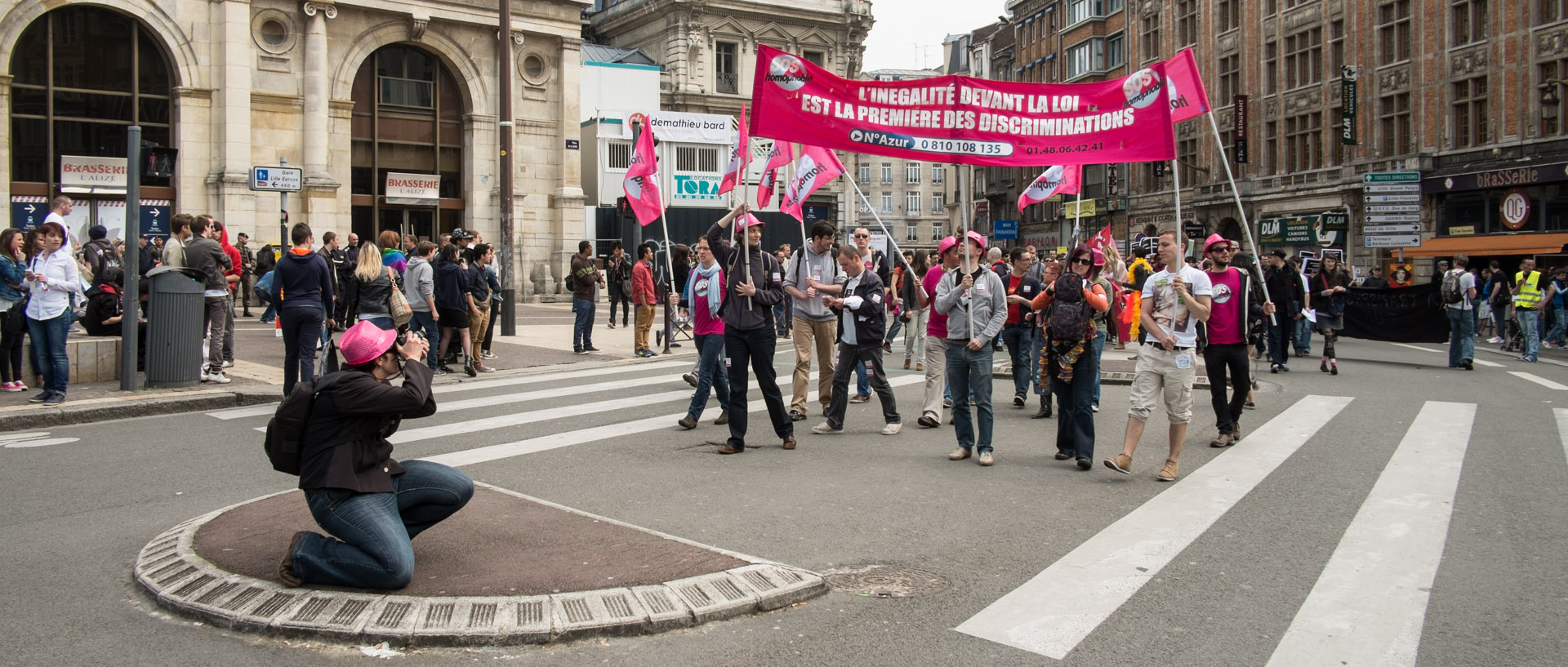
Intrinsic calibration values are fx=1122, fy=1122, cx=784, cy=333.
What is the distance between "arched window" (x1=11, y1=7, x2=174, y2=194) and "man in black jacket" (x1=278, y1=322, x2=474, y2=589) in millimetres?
29063

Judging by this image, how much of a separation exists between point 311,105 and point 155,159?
2211 centimetres

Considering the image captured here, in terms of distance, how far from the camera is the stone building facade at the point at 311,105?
95.9 ft

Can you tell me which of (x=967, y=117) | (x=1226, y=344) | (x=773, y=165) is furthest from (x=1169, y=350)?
(x=773, y=165)

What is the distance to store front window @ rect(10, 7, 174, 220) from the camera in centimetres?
2888

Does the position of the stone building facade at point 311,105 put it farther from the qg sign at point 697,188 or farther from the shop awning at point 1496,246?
the shop awning at point 1496,246

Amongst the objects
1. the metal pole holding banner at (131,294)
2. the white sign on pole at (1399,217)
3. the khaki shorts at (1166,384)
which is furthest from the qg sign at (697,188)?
the khaki shorts at (1166,384)

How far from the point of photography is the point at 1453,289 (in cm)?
1772

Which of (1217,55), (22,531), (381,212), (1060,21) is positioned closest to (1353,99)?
(1217,55)

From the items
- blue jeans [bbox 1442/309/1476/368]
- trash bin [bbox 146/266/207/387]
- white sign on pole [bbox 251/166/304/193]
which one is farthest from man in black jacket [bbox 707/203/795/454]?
blue jeans [bbox 1442/309/1476/368]

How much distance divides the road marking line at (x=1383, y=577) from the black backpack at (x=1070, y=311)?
2.26 metres

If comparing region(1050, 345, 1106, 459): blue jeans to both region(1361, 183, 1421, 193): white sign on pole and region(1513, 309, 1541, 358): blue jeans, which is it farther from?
region(1361, 183, 1421, 193): white sign on pole

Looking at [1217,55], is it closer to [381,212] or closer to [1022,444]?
[381,212]

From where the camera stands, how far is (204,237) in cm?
1266

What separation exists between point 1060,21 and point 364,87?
1813 inches
